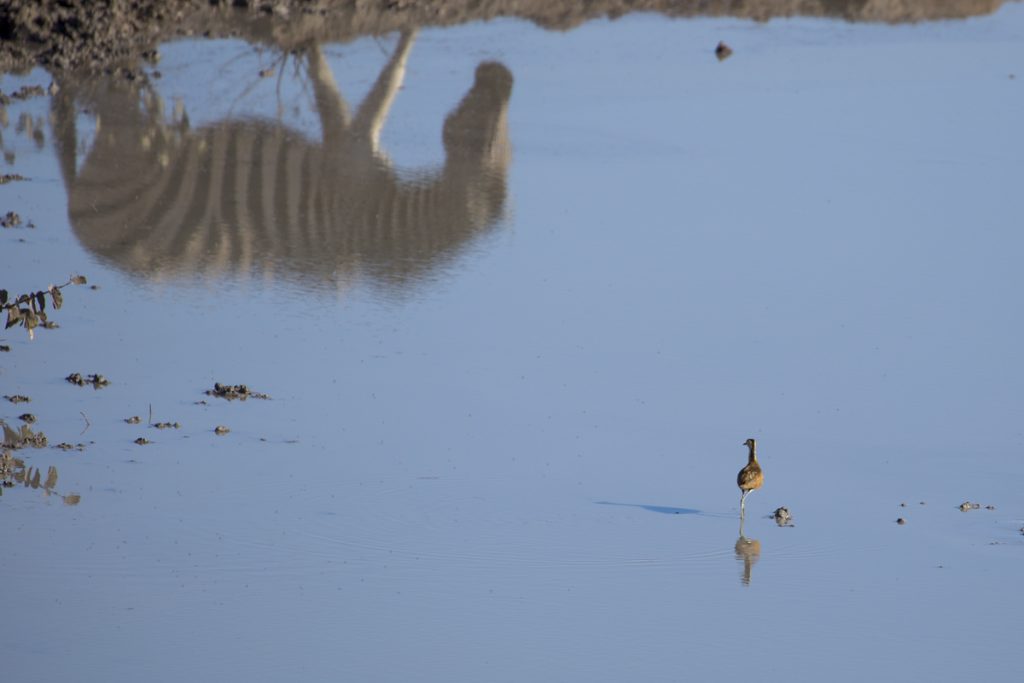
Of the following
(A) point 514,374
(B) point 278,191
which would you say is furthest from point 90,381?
(B) point 278,191

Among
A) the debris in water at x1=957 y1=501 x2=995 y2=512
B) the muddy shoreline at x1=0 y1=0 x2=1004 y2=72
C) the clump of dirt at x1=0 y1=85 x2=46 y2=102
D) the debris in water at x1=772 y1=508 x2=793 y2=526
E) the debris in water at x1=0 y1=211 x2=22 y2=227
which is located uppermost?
the muddy shoreline at x1=0 y1=0 x2=1004 y2=72

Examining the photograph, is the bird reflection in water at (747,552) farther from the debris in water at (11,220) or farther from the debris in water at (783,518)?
the debris in water at (11,220)

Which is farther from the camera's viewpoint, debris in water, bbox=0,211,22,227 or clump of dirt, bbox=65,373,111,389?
debris in water, bbox=0,211,22,227

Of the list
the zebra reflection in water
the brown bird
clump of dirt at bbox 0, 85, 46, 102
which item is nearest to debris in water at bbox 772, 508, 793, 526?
the brown bird

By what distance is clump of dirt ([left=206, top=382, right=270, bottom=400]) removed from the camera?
7.53 metres

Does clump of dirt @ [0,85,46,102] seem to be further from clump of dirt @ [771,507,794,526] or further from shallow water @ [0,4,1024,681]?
clump of dirt @ [771,507,794,526]

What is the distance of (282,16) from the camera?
48.6ft

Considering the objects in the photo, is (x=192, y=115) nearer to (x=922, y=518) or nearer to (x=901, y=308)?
(x=901, y=308)

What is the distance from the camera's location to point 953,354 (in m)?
8.60

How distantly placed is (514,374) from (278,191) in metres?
3.34

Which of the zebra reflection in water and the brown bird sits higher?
the zebra reflection in water

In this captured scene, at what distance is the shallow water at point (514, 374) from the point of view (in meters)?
5.82

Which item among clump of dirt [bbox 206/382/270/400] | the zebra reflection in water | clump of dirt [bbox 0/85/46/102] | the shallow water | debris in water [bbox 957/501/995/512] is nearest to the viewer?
the shallow water

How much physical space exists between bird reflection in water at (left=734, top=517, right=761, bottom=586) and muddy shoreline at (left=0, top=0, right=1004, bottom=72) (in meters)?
8.37
